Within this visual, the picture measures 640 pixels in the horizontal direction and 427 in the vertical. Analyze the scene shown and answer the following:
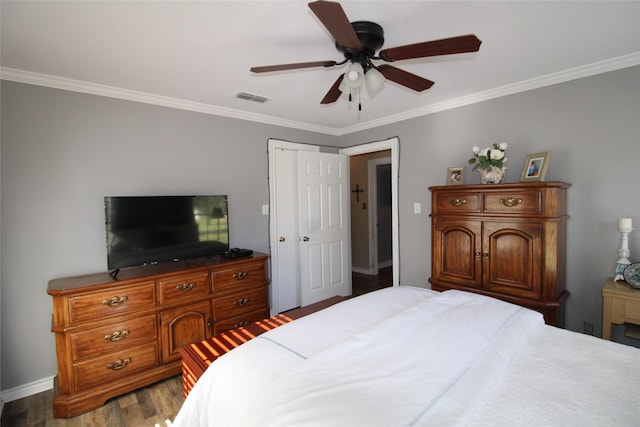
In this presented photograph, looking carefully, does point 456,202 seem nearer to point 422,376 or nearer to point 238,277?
point 422,376

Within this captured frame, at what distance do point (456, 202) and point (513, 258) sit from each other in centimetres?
63

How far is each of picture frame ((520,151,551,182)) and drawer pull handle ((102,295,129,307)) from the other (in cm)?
333

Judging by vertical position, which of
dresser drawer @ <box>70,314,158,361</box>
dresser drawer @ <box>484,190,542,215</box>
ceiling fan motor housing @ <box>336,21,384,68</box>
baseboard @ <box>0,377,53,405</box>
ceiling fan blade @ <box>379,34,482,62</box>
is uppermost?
ceiling fan motor housing @ <box>336,21,384,68</box>

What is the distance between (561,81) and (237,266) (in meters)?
3.21

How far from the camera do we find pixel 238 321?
9.25 ft

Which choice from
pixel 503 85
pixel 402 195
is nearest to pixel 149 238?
pixel 402 195

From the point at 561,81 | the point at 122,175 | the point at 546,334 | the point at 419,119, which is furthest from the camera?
the point at 419,119

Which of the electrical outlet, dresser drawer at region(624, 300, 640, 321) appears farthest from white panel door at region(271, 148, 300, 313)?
dresser drawer at region(624, 300, 640, 321)

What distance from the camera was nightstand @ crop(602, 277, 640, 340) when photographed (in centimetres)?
196

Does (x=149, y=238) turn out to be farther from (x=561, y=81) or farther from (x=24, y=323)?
(x=561, y=81)

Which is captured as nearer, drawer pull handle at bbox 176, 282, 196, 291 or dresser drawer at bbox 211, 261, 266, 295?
drawer pull handle at bbox 176, 282, 196, 291

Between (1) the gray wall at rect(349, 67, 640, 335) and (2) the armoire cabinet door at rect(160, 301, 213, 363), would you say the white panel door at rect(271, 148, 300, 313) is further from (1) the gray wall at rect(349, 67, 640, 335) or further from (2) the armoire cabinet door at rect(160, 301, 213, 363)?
(1) the gray wall at rect(349, 67, 640, 335)

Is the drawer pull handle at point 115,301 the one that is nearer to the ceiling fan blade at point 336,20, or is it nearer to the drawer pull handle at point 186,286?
the drawer pull handle at point 186,286

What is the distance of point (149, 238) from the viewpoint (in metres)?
2.49
